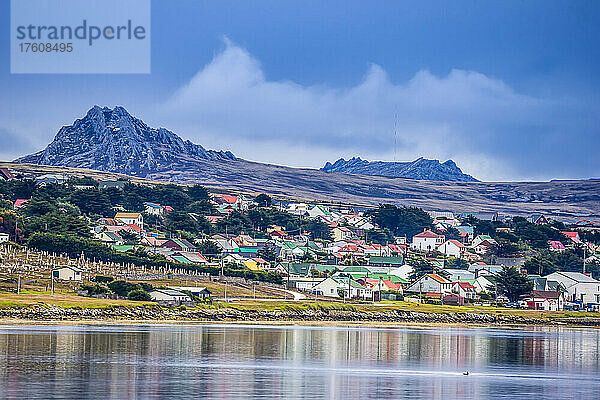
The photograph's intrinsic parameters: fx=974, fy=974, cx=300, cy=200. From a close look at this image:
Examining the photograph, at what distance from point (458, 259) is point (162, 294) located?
72.7 meters

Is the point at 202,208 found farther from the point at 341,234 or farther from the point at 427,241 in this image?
the point at 427,241

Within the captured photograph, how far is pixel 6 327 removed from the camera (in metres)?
65.0

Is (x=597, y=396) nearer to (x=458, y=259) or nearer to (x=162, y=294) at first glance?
(x=162, y=294)

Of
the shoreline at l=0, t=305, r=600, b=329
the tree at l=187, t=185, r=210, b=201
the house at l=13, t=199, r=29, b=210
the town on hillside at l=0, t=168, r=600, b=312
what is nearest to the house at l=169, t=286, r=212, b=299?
the town on hillside at l=0, t=168, r=600, b=312

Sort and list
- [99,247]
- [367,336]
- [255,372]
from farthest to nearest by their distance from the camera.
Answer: [99,247] < [367,336] < [255,372]

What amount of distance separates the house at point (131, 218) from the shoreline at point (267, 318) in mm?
69247

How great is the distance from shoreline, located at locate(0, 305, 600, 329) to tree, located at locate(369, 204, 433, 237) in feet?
297

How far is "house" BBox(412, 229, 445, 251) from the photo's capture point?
172 m

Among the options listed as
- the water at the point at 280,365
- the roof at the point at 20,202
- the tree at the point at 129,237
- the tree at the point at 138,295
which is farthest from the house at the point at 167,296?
the roof at the point at 20,202

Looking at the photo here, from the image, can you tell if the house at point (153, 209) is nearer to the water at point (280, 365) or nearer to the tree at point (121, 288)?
the tree at point (121, 288)

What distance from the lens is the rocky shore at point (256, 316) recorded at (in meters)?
73.2

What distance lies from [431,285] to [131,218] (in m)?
61.9

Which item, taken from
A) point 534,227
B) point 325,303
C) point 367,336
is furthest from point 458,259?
point 367,336

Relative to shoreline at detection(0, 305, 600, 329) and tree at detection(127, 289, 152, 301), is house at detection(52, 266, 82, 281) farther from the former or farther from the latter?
shoreline at detection(0, 305, 600, 329)
